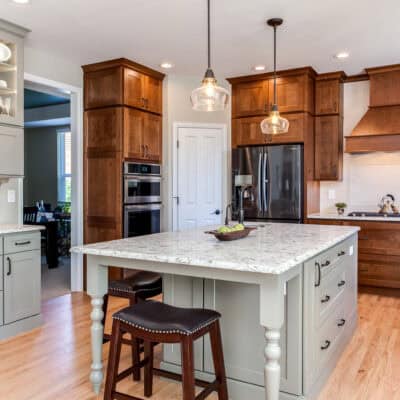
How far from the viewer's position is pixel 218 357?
2.12 meters

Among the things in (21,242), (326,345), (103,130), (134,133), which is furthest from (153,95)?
(326,345)

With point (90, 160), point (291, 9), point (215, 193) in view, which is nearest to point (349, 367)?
point (291, 9)

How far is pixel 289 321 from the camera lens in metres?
2.20

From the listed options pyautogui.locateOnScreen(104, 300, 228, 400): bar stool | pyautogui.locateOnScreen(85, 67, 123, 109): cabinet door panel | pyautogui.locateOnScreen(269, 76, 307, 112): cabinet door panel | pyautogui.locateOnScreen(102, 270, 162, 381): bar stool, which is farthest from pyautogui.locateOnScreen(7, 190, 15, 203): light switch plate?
pyautogui.locateOnScreen(269, 76, 307, 112): cabinet door panel

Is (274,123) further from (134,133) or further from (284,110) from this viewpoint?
(134,133)

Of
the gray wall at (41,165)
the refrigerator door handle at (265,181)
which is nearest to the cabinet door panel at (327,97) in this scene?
the refrigerator door handle at (265,181)

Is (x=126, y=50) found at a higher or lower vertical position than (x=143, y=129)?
higher

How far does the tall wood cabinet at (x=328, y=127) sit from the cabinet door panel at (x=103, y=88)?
8.12 ft

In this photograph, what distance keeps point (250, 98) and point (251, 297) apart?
353cm

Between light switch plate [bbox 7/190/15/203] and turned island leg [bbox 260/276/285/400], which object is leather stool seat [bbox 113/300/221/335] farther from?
light switch plate [bbox 7/190/15/203]

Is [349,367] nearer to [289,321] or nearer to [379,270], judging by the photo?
[289,321]

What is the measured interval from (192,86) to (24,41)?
2.15m

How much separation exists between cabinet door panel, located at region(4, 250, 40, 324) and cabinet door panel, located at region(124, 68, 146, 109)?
81.0 inches

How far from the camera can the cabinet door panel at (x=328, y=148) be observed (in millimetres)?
5074
